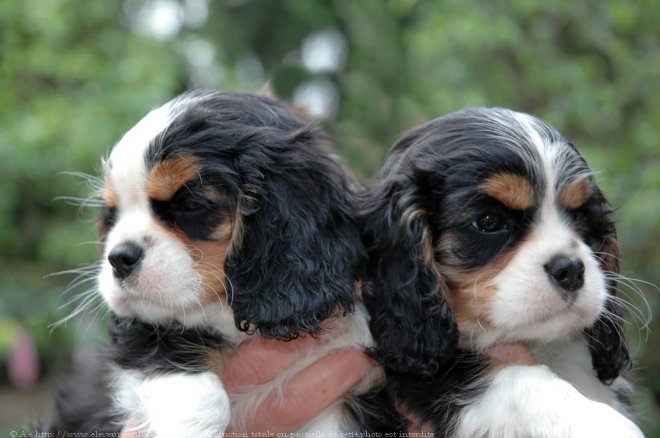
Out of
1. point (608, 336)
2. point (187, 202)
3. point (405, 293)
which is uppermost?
point (187, 202)

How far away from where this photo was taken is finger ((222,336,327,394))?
3.56m

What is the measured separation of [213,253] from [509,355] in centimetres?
126

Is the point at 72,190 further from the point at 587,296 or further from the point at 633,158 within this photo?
the point at 587,296

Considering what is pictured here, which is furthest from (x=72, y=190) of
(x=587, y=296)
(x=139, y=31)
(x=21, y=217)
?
(x=587, y=296)

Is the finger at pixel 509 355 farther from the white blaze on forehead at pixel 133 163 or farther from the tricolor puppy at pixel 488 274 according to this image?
the white blaze on forehead at pixel 133 163

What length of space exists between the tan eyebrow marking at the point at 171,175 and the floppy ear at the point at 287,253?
0.23 metres

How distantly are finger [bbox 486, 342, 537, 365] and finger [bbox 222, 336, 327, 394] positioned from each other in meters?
0.75

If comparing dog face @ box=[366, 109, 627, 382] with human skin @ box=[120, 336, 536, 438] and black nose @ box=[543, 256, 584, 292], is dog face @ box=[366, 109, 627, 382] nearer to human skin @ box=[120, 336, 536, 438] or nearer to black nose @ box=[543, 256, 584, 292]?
black nose @ box=[543, 256, 584, 292]

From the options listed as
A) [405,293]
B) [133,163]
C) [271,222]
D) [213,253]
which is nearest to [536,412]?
[405,293]

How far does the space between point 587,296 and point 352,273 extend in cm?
93

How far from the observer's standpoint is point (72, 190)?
966cm

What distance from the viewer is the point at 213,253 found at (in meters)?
3.30

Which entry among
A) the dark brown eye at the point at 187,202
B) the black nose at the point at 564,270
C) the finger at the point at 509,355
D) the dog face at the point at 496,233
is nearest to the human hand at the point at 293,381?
the dog face at the point at 496,233

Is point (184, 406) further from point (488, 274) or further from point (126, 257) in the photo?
point (488, 274)
